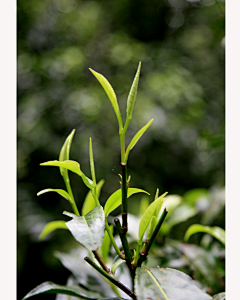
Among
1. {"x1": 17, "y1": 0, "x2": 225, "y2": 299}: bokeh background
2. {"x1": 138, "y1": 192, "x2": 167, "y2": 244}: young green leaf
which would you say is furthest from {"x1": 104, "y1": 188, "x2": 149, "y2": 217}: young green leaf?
{"x1": 17, "y1": 0, "x2": 225, "y2": 299}: bokeh background

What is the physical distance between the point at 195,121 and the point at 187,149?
0.55 ft

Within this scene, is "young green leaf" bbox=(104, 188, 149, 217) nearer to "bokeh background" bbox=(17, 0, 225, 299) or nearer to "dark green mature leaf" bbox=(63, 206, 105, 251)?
"dark green mature leaf" bbox=(63, 206, 105, 251)

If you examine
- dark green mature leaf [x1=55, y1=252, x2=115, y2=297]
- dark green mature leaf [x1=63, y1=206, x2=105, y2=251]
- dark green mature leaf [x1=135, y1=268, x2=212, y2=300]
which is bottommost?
dark green mature leaf [x1=55, y1=252, x2=115, y2=297]

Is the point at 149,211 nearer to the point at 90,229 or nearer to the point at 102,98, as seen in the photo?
the point at 90,229

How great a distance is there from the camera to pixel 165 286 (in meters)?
0.22

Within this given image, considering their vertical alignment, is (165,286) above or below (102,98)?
below

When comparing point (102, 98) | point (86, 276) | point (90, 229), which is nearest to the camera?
point (90, 229)

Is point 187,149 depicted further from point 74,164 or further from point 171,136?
point 74,164

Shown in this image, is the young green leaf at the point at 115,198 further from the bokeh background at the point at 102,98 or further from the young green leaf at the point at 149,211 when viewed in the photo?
the bokeh background at the point at 102,98

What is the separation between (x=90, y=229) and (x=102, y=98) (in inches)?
42.8

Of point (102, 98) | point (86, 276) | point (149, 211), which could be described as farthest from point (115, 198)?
point (102, 98)

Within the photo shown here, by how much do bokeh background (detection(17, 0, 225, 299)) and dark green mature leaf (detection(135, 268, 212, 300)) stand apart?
3.04ft

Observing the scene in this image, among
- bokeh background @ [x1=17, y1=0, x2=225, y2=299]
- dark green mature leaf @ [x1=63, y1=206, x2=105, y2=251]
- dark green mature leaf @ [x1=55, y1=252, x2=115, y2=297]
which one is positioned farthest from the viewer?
bokeh background @ [x1=17, y1=0, x2=225, y2=299]

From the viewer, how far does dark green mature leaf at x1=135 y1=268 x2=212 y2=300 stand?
0.21m
